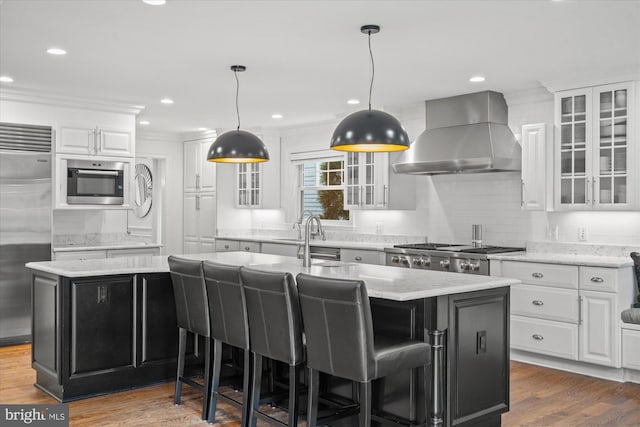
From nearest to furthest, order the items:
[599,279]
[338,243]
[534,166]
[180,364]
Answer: [180,364]
[599,279]
[534,166]
[338,243]

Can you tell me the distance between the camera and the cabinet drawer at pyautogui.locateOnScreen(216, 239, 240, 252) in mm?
8391

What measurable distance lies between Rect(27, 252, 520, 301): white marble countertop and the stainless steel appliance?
1630 millimetres

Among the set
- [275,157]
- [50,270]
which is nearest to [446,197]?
[275,157]

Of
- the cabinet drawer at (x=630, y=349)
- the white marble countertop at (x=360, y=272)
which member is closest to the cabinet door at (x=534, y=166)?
the cabinet drawer at (x=630, y=349)

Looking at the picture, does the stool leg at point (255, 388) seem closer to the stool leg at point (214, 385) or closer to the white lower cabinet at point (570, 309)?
the stool leg at point (214, 385)

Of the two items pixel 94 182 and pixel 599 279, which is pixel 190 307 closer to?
pixel 599 279

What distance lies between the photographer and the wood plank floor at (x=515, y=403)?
3.82 metres

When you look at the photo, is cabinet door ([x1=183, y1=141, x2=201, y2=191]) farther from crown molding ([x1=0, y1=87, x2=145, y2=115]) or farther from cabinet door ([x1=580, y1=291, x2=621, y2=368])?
cabinet door ([x1=580, y1=291, x2=621, y2=368])

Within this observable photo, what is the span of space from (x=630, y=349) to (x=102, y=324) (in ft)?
12.7

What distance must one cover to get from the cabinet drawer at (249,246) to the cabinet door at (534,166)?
3.60 metres

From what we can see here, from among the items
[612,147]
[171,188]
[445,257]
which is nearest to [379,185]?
[445,257]

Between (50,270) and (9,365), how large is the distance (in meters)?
1.52

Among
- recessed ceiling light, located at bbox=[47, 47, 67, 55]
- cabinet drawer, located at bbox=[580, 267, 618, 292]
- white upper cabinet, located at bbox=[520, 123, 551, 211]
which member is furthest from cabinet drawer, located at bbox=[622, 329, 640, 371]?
recessed ceiling light, located at bbox=[47, 47, 67, 55]

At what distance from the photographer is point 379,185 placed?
692 centimetres
